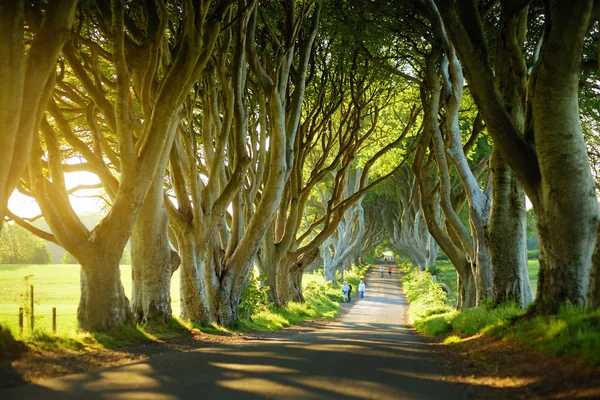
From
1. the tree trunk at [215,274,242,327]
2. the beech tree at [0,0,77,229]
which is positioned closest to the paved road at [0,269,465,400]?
the beech tree at [0,0,77,229]

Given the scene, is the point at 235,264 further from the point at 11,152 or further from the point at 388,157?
the point at 388,157

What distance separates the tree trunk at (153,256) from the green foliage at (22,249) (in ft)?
197

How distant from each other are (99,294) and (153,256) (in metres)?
2.02

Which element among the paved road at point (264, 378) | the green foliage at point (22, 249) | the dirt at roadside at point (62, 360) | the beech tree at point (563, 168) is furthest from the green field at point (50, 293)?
the beech tree at point (563, 168)

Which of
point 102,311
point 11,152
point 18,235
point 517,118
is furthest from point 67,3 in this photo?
point 18,235

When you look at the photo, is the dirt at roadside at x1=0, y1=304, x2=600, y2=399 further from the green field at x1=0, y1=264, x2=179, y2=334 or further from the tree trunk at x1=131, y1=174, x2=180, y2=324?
the green field at x1=0, y1=264, x2=179, y2=334

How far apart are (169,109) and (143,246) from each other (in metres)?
3.06

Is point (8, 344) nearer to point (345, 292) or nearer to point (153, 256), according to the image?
point (153, 256)

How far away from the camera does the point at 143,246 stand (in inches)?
455

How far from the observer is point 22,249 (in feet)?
245

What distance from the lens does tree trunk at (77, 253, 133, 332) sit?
9.62 metres

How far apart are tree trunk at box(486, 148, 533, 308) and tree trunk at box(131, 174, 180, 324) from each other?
20.8ft

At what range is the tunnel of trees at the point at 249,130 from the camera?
7.99 metres

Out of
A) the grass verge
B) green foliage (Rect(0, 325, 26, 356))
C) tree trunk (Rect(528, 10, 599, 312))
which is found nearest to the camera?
the grass verge
